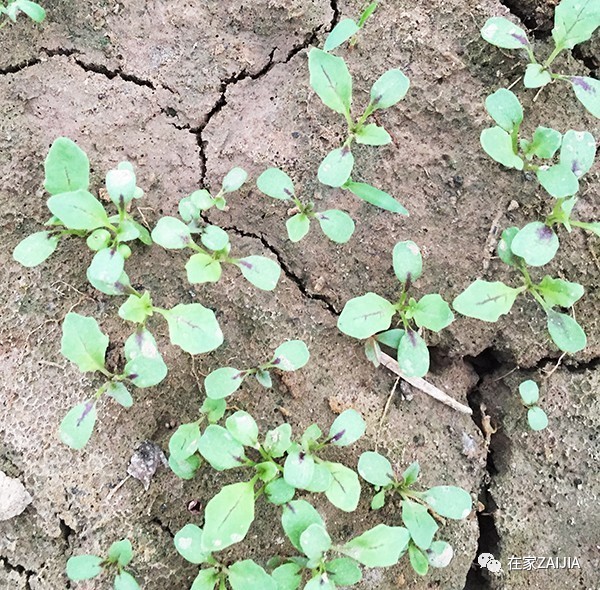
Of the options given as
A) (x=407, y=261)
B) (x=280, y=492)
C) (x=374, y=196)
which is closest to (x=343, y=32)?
(x=374, y=196)

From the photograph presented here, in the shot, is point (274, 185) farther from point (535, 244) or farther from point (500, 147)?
point (535, 244)

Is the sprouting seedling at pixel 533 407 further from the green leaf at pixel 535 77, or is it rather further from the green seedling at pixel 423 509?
the green leaf at pixel 535 77

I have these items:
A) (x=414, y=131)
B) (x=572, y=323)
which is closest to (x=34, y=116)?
(x=414, y=131)

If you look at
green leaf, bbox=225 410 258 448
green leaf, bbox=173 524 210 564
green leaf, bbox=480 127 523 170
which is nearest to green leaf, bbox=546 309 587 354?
green leaf, bbox=480 127 523 170

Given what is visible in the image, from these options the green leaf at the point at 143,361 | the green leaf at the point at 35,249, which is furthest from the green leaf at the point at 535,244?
the green leaf at the point at 35,249

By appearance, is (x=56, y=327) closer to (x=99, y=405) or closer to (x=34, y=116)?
(x=99, y=405)
